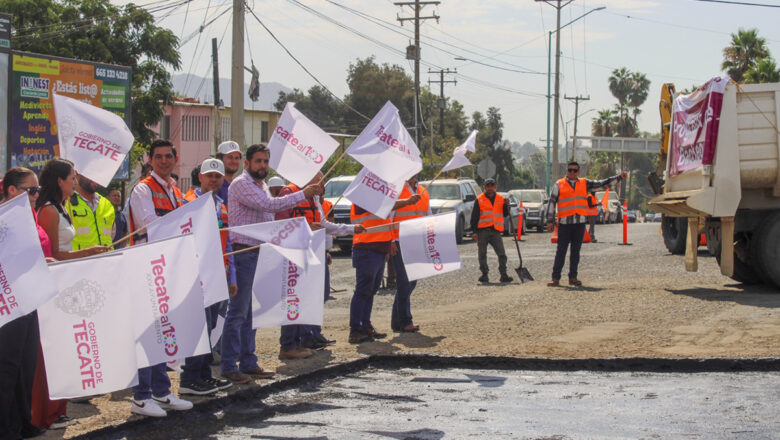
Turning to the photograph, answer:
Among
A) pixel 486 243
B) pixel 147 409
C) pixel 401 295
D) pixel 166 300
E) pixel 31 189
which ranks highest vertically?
pixel 31 189

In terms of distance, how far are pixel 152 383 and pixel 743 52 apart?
155 ft

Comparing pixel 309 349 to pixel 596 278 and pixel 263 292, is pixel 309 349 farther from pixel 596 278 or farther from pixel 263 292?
pixel 596 278

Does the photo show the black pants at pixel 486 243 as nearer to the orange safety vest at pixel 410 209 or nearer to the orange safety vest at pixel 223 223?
the orange safety vest at pixel 410 209

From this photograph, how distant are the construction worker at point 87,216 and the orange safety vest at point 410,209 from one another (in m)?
3.55

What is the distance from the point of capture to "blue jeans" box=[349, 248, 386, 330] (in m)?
9.62

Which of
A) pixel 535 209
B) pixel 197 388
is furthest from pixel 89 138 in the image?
pixel 535 209

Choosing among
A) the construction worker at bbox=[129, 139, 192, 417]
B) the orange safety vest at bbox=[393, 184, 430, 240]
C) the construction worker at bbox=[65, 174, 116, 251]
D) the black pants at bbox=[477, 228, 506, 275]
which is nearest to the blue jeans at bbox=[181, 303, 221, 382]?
the construction worker at bbox=[129, 139, 192, 417]

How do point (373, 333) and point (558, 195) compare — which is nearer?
point (373, 333)

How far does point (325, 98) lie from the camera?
82.4 meters

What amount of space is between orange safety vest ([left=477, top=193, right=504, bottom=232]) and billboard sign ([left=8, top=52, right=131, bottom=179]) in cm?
885

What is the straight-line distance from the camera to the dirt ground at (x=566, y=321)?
8.68 m

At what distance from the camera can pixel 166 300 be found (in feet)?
20.4

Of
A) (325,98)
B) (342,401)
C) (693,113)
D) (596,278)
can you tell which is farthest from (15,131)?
(325,98)

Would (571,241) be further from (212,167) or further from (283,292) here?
(212,167)
